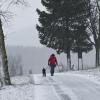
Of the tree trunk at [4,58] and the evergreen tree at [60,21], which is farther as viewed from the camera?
the evergreen tree at [60,21]

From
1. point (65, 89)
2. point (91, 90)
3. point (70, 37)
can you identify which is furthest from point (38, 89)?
point (70, 37)

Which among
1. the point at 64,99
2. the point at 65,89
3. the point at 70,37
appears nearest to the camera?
the point at 64,99

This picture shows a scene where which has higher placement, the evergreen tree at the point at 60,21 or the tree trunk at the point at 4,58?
the evergreen tree at the point at 60,21

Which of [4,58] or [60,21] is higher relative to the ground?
[60,21]

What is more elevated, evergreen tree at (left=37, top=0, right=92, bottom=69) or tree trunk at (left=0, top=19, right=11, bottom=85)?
evergreen tree at (left=37, top=0, right=92, bottom=69)

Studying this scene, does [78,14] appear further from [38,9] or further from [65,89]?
[65,89]

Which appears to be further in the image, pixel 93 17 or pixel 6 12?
pixel 93 17

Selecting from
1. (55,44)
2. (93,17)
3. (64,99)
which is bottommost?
(64,99)

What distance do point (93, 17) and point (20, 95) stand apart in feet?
129

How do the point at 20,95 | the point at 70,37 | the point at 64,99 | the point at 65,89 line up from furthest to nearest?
the point at 70,37, the point at 65,89, the point at 20,95, the point at 64,99

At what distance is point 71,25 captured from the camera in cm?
5666

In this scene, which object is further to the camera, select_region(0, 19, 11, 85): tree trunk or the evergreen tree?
the evergreen tree

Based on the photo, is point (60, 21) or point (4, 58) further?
point (60, 21)

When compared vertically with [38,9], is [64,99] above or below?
below
